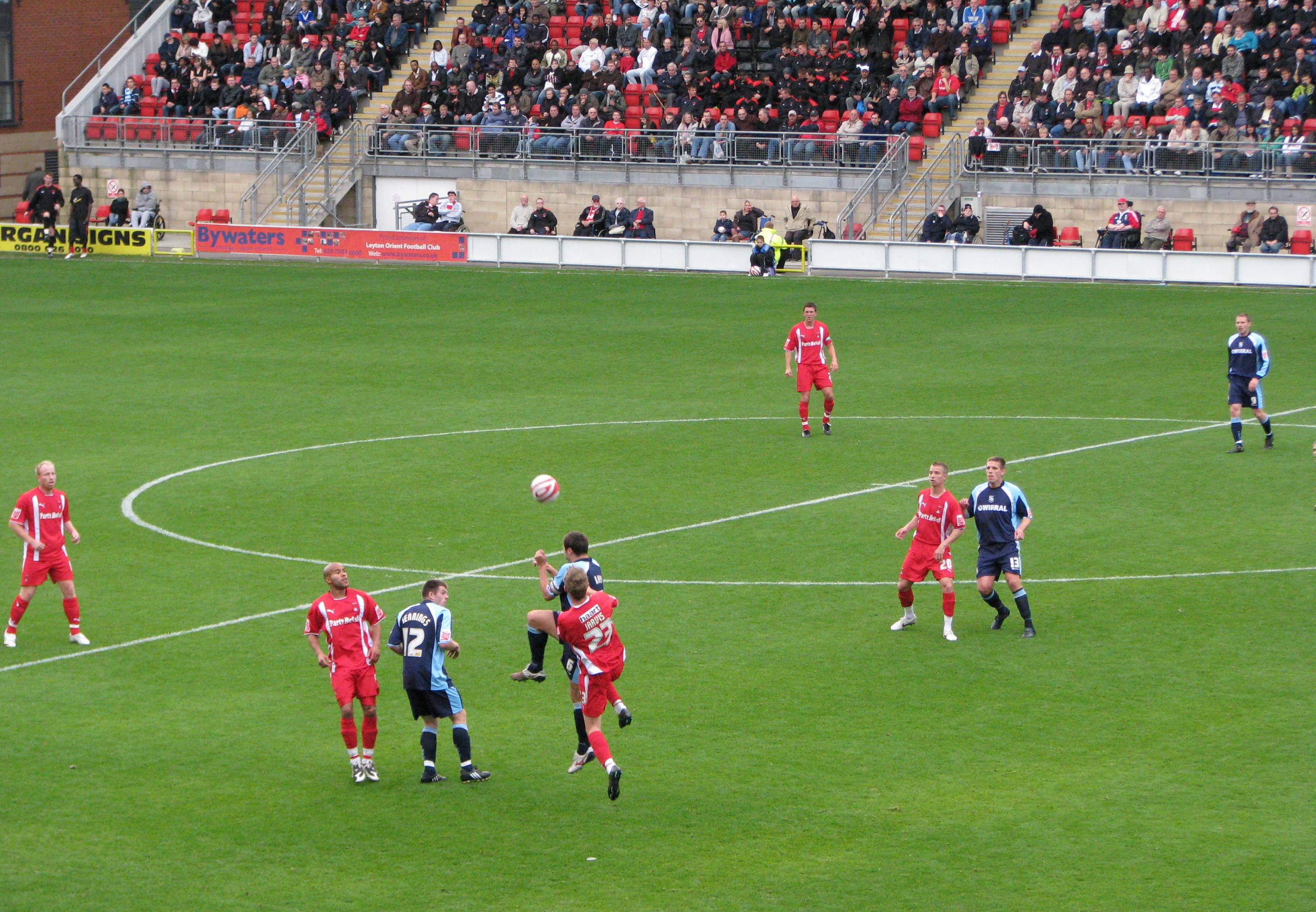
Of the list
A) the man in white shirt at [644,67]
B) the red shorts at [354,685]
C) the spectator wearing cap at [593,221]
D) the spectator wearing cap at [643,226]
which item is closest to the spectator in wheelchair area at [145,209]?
the spectator wearing cap at [593,221]

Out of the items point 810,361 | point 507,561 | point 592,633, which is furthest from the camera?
point 810,361

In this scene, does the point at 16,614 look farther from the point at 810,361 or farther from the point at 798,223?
the point at 798,223

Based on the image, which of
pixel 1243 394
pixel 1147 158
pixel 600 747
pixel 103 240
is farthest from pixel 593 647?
pixel 103 240

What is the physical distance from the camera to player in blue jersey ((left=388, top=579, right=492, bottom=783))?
1376 centimetres

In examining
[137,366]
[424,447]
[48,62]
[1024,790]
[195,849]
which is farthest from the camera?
[48,62]

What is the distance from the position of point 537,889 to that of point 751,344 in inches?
1006

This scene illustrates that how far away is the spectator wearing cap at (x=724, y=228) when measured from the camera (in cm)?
4975

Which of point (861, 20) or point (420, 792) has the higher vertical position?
point (861, 20)

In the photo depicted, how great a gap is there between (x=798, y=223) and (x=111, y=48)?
29.0 meters

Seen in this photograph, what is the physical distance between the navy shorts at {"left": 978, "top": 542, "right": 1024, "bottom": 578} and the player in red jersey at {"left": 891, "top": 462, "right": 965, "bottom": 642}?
13.6 inches

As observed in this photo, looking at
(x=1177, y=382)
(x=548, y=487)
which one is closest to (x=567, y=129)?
(x=1177, y=382)

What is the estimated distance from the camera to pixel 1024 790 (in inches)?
536

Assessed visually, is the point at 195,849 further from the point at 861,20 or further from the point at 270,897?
the point at 861,20

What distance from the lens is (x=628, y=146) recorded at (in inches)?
2101
